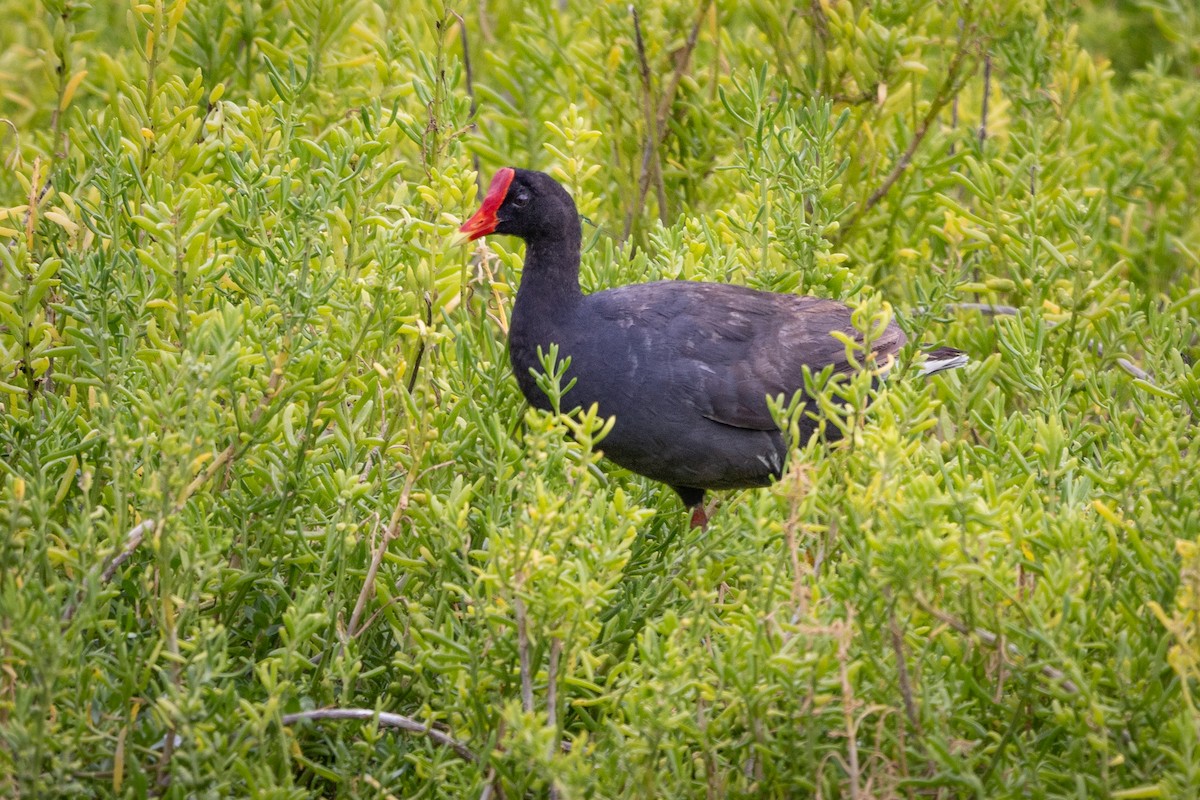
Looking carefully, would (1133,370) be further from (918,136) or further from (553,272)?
(553,272)

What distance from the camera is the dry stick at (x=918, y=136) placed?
579cm

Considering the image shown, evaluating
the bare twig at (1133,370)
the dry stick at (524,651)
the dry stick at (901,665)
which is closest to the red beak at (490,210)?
the dry stick at (524,651)

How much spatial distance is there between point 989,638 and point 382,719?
4.82ft

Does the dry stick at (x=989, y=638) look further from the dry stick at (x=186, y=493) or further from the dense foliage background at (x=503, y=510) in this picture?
the dry stick at (x=186, y=493)

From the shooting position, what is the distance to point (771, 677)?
328 cm

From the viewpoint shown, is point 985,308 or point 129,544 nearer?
point 129,544

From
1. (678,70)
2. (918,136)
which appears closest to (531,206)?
(678,70)

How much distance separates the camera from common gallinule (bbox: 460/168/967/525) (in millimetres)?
4648

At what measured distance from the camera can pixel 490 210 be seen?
15.7 feet

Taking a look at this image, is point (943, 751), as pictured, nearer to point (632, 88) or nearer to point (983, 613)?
point (983, 613)

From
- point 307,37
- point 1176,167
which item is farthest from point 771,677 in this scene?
point 1176,167

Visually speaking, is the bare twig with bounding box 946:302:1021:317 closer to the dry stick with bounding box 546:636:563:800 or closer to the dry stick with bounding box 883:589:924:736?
the dry stick with bounding box 883:589:924:736

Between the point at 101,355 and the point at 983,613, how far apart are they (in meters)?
2.43

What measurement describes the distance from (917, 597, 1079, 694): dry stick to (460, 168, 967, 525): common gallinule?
1426mm
